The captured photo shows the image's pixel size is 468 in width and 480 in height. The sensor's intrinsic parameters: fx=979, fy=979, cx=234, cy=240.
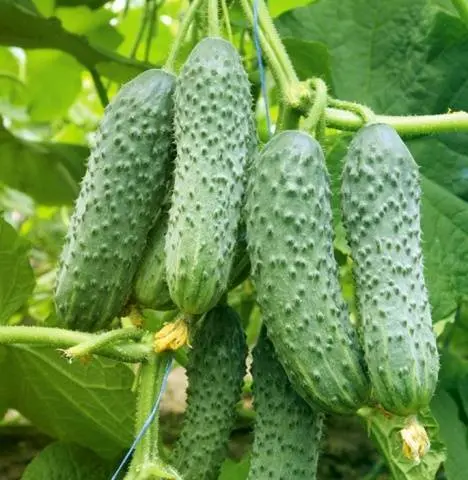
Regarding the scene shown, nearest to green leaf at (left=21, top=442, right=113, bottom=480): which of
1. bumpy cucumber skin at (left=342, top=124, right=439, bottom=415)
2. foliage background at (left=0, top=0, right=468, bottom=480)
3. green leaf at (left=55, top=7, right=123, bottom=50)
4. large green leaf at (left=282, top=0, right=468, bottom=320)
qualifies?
foliage background at (left=0, top=0, right=468, bottom=480)

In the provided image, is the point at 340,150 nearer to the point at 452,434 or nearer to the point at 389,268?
the point at 452,434

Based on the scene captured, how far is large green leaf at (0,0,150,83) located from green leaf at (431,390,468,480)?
1217 millimetres

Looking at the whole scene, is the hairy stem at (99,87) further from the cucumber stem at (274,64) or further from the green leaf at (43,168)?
the cucumber stem at (274,64)

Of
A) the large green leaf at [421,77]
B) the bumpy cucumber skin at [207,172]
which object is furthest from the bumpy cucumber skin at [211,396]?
the large green leaf at [421,77]

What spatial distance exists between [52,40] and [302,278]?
5.23 ft

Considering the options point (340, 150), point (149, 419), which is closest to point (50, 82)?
point (340, 150)

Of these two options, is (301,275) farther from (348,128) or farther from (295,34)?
(295,34)

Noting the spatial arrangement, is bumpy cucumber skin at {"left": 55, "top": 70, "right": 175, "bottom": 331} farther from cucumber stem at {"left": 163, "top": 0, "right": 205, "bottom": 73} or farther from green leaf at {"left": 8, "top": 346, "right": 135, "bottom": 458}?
green leaf at {"left": 8, "top": 346, "right": 135, "bottom": 458}

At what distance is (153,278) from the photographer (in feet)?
5.52

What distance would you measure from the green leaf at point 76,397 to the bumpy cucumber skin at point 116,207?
0.48 metres

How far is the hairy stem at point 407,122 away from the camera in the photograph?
1.78 meters

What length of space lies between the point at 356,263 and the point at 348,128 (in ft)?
1.11

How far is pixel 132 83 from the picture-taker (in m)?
1.75

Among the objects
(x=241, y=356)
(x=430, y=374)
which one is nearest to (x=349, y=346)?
(x=430, y=374)
